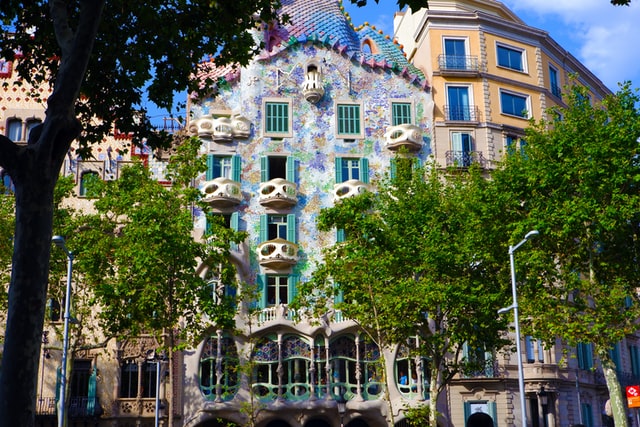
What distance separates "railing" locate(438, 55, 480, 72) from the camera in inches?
1705

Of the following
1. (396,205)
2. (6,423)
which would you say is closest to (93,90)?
(6,423)

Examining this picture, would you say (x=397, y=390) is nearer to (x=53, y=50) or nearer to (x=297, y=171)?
(x=297, y=171)

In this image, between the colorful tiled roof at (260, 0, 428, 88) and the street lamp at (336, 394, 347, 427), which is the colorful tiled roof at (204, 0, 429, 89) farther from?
the street lamp at (336, 394, 347, 427)

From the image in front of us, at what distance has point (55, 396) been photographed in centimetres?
3612

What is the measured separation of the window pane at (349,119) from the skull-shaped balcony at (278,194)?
14.0ft

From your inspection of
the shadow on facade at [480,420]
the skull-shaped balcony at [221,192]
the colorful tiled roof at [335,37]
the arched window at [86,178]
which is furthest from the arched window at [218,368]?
the colorful tiled roof at [335,37]

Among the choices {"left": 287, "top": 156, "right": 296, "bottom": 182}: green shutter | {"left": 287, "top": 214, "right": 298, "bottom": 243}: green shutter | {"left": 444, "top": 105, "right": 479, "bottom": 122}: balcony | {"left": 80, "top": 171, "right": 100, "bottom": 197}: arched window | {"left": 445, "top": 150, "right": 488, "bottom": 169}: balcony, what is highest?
{"left": 444, "top": 105, "right": 479, "bottom": 122}: balcony

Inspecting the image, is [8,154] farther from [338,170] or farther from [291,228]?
[338,170]

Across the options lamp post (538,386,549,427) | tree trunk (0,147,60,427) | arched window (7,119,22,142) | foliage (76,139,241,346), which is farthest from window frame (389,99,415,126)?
tree trunk (0,147,60,427)

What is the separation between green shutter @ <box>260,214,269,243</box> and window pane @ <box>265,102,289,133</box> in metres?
4.52

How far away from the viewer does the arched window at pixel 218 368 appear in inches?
1414

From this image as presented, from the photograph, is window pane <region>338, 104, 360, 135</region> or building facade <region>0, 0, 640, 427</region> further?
window pane <region>338, 104, 360, 135</region>

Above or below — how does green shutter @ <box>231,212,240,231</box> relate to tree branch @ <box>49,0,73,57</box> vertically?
above

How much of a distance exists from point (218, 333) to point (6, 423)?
25.8m
